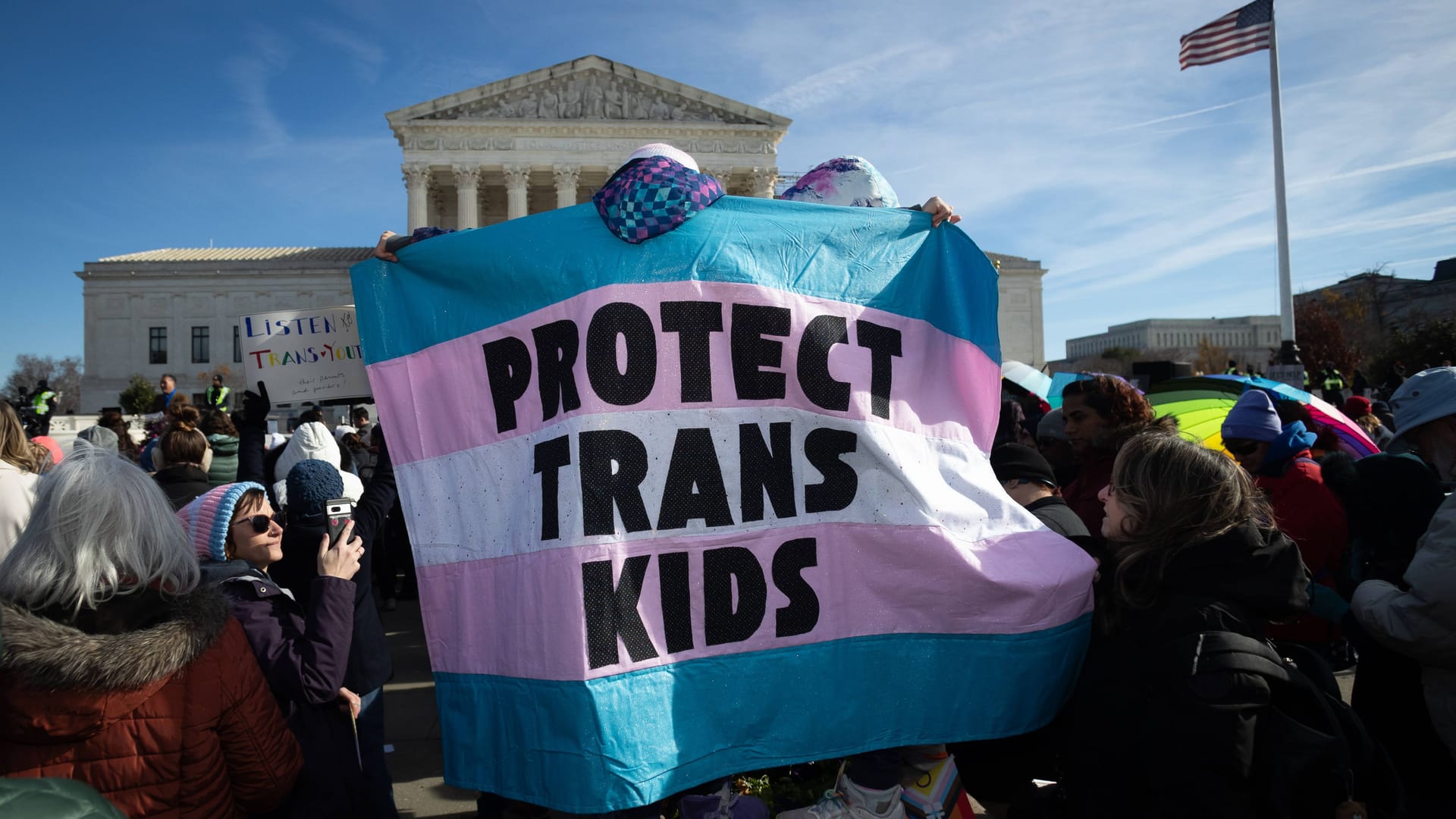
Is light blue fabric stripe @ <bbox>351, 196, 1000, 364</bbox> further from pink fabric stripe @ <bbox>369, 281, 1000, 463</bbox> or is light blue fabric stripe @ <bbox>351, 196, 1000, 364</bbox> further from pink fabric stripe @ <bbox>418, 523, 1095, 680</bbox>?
pink fabric stripe @ <bbox>418, 523, 1095, 680</bbox>

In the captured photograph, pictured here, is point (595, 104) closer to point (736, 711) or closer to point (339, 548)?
point (339, 548)

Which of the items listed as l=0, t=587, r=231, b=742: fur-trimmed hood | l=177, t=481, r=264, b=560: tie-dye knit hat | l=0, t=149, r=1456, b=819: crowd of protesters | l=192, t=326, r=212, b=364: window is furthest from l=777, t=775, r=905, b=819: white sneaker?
l=192, t=326, r=212, b=364: window

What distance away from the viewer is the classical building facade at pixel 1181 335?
96.7 meters

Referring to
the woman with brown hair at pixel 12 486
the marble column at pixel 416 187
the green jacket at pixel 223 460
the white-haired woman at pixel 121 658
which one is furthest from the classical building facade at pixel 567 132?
the white-haired woman at pixel 121 658

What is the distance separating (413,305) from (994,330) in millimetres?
2006

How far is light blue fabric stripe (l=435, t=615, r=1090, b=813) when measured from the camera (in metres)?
2.26

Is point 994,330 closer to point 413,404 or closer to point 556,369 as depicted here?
point 556,369

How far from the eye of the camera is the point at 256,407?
402cm

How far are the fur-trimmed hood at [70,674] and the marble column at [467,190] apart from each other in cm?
4714

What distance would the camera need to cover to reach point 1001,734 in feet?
8.35

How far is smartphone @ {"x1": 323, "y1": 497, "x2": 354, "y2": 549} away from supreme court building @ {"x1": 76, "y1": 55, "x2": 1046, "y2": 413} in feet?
150

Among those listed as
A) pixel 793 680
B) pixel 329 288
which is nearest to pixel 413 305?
pixel 793 680

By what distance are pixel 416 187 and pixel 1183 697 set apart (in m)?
49.8

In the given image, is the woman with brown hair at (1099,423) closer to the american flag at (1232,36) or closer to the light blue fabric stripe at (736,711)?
the light blue fabric stripe at (736,711)
